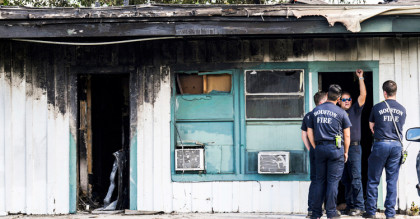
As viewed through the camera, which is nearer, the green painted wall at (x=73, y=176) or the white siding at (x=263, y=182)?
the white siding at (x=263, y=182)

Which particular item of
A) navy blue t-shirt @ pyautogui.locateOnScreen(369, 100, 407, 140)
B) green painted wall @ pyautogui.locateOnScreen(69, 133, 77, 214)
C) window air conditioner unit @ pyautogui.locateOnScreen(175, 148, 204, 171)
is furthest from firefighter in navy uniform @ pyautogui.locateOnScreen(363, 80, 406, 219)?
green painted wall @ pyautogui.locateOnScreen(69, 133, 77, 214)

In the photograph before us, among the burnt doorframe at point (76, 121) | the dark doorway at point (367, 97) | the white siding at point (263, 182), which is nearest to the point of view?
the white siding at point (263, 182)

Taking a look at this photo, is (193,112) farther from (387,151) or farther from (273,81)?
(387,151)

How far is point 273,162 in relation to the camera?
1005 centimetres

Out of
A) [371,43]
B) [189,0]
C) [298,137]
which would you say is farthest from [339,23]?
[189,0]

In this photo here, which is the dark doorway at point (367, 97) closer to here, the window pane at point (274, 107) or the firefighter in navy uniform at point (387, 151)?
the window pane at point (274, 107)

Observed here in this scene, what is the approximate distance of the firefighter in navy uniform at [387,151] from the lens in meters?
8.81

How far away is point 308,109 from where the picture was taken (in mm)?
10188

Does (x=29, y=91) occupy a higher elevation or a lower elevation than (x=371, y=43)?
lower

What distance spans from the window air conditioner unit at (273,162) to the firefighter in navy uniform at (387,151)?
157 centimetres

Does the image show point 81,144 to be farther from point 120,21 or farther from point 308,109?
point 308,109

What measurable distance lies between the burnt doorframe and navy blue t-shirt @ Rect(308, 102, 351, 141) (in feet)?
10.9

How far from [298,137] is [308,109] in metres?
0.52

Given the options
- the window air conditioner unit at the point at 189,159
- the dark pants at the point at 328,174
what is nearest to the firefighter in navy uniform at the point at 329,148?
the dark pants at the point at 328,174
